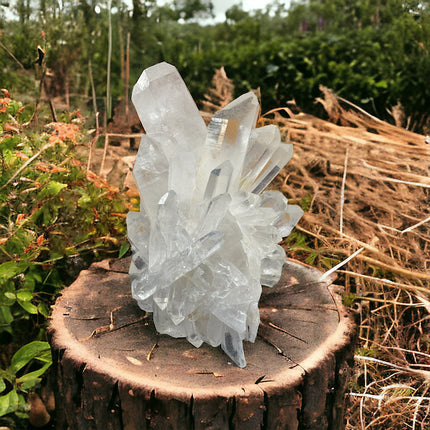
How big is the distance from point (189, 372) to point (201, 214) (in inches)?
15.2

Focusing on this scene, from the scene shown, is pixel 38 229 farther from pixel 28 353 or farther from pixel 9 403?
pixel 9 403

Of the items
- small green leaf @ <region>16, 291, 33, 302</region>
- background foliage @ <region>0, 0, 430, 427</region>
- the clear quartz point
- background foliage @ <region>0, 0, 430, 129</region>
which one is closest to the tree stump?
small green leaf @ <region>16, 291, 33, 302</region>

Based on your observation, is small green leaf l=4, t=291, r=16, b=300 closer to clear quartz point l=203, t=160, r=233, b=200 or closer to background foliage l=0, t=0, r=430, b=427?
background foliage l=0, t=0, r=430, b=427

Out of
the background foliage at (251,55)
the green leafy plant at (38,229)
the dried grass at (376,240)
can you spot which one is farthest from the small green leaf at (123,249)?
the background foliage at (251,55)

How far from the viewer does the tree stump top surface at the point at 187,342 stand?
1.17 meters

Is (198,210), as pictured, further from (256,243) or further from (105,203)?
(105,203)

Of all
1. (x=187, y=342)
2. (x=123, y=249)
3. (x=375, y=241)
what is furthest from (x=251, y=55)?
(x=187, y=342)

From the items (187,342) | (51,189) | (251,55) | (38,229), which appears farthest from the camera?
(251,55)

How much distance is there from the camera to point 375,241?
2135 mm

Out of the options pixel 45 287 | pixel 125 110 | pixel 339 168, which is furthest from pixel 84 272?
pixel 125 110

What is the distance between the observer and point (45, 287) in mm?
1906

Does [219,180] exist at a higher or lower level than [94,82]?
lower

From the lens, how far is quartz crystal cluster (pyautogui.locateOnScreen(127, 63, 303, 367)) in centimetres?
124

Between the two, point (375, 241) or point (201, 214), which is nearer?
point (201, 214)
